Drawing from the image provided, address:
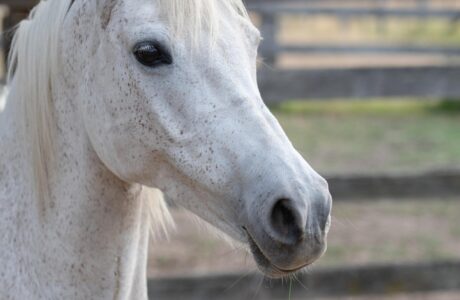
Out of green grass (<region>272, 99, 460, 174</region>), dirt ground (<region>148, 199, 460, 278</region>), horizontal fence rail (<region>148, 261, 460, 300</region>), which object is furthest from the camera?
green grass (<region>272, 99, 460, 174</region>)

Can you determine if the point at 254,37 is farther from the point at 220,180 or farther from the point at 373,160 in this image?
the point at 373,160

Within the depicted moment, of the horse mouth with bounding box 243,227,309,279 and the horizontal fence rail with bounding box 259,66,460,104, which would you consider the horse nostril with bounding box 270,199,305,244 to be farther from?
the horizontal fence rail with bounding box 259,66,460,104

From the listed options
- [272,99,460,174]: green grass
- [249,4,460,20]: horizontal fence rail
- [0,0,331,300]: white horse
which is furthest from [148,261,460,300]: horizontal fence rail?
[249,4,460,20]: horizontal fence rail

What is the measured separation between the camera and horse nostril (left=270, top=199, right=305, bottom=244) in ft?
5.27

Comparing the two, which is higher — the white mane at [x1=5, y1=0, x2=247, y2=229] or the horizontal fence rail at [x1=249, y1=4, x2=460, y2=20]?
the white mane at [x1=5, y1=0, x2=247, y2=229]

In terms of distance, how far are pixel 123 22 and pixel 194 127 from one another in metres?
0.32

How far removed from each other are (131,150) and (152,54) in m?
0.24

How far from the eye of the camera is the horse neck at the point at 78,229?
201 cm

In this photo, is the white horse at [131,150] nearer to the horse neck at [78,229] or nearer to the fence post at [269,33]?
the horse neck at [78,229]

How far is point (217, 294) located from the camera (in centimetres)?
407

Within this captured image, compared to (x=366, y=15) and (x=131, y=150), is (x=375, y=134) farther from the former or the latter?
(x=131, y=150)

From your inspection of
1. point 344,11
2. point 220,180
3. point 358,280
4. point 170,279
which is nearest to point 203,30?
point 220,180

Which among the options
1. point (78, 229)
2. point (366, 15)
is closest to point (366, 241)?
point (78, 229)

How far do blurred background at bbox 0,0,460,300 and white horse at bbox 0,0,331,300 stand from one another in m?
0.26
